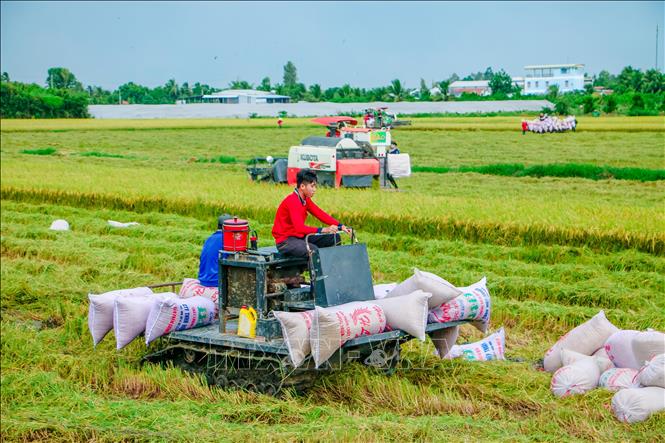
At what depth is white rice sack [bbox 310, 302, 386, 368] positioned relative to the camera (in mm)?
7324

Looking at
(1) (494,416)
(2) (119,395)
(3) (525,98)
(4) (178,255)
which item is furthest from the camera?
(3) (525,98)

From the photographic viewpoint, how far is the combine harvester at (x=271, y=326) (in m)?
7.77

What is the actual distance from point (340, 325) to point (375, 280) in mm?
5333

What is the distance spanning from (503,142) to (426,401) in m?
31.2

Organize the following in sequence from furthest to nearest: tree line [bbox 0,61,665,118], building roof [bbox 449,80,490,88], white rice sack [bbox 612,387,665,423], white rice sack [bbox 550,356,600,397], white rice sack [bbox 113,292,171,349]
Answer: building roof [bbox 449,80,490,88]
tree line [bbox 0,61,665,118]
white rice sack [bbox 113,292,171,349]
white rice sack [bbox 550,356,600,397]
white rice sack [bbox 612,387,665,423]

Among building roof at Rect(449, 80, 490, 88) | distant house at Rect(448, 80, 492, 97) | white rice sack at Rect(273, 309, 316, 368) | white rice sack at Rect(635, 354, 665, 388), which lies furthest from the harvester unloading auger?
building roof at Rect(449, 80, 490, 88)

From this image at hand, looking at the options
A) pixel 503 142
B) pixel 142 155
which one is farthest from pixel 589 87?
pixel 142 155

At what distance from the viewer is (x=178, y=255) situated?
14.6m

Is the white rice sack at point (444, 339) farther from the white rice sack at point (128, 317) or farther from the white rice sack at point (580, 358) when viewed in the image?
the white rice sack at point (128, 317)

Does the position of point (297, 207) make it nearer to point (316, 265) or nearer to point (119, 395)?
point (316, 265)

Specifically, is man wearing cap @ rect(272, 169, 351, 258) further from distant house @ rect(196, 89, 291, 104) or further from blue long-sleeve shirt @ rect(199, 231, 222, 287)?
distant house @ rect(196, 89, 291, 104)

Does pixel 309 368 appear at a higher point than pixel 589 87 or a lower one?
lower

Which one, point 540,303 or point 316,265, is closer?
point 316,265

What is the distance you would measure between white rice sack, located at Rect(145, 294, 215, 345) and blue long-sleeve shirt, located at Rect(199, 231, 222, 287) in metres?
0.39
